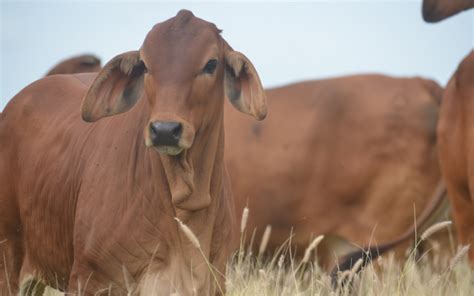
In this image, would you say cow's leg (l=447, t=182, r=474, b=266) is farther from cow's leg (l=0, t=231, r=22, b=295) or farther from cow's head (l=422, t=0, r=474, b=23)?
cow's leg (l=0, t=231, r=22, b=295)

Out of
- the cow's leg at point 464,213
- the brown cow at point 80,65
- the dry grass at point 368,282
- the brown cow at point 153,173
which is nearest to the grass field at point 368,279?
the dry grass at point 368,282

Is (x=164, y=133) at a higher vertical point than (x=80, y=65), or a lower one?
higher

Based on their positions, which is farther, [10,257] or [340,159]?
[340,159]

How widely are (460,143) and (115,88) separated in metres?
→ 2.71

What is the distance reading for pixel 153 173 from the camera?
558 cm

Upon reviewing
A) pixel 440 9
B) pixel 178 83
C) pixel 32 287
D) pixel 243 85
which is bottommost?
pixel 32 287

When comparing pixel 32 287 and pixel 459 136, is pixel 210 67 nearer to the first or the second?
pixel 32 287

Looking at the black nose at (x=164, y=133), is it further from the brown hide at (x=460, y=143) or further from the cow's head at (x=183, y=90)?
the brown hide at (x=460, y=143)

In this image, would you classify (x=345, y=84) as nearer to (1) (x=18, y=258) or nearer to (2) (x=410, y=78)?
(2) (x=410, y=78)

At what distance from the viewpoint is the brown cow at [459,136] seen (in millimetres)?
7391

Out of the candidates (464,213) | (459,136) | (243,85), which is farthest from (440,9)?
(243,85)

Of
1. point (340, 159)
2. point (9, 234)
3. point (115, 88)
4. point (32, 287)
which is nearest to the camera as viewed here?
point (115, 88)

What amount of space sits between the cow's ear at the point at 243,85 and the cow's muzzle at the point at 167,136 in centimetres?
50

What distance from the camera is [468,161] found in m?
7.34
